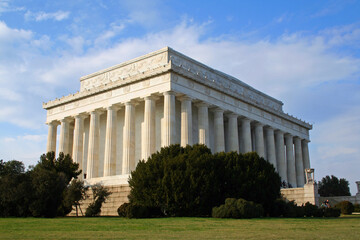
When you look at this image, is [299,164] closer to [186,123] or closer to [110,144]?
[186,123]

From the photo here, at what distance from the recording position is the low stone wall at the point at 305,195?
3788 centimetres

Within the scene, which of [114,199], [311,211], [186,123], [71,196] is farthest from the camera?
[186,123]

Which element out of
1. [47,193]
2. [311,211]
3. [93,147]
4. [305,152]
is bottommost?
Result: [311,211]

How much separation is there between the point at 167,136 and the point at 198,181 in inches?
618

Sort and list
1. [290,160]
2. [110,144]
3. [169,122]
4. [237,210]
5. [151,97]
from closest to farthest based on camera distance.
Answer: [237,210]
[169,122]
[151,97]
[110,144]
[290,160]

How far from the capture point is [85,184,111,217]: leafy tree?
117 ft

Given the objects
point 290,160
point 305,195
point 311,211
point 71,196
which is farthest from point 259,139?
point 71,196

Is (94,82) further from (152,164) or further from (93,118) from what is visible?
(152,164)

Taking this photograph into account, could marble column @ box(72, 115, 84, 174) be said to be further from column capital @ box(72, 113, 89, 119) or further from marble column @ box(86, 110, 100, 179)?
marble column @ box(86, 110, 100, 179)

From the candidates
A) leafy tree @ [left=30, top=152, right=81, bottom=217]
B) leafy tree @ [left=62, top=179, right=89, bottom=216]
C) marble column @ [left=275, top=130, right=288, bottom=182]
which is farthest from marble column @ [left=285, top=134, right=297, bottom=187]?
leafy tree @ [left=30, top=152, right=81, bottom=217]

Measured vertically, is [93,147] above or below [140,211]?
above

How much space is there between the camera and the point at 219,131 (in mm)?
52750

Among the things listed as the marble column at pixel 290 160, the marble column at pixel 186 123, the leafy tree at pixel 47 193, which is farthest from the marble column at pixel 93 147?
the marble column at pixel 290 160

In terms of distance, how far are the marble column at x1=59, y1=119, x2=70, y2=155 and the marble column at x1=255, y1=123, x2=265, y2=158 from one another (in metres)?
28.4
